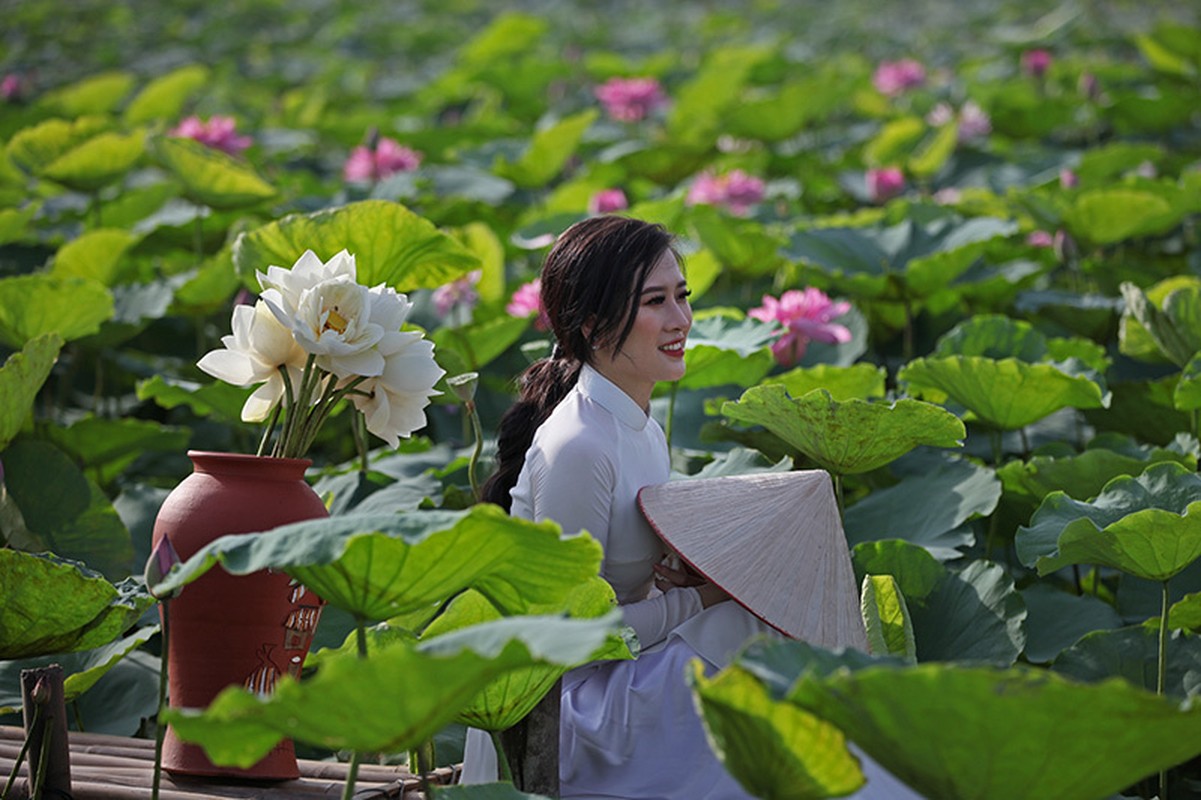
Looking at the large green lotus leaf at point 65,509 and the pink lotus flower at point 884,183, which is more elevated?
the large green lotus leaf at point 65,509

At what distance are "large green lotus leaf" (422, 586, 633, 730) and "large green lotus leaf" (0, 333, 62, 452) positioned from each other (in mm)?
809

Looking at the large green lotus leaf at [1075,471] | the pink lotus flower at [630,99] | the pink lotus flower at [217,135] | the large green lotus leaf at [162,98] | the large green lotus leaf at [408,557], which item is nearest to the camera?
the large green lotus leaf at [408,557]

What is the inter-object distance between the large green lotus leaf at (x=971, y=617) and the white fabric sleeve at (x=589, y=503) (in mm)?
439

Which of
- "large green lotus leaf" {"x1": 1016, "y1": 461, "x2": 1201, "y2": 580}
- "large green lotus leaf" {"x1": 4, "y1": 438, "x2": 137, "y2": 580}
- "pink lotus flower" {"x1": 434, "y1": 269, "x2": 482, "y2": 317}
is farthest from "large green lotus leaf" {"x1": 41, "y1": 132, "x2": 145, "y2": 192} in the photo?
"large green lotus leaf" {"x1": 1016, "y1": 461, "x2": 1201, "y2": 580}

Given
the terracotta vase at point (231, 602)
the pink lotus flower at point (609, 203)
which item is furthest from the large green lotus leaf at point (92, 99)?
the terracotta vase at point (231, 602)

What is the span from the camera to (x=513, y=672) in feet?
4.67

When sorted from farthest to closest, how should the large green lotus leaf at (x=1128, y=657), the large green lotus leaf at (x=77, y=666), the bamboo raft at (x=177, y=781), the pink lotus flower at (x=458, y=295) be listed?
the pink lotus flower at (x=458, y=295)
the large green lotus leaf at (x=1128, y=657)
the large green lotus leaf at (x=77, y=666)
the bamboo raft at (x=177, y=781)

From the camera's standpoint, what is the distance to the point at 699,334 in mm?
2402

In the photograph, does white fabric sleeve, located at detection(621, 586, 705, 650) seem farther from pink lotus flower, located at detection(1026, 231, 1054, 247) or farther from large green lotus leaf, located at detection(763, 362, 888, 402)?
pink lotus flower, located at detection(1026, 231, 1054, 247)

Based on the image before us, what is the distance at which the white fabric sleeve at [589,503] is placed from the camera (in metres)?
1.66

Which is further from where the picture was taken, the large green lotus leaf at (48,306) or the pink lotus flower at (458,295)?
the pink lotus flower at (458,295)

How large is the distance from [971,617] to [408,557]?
0.97 m

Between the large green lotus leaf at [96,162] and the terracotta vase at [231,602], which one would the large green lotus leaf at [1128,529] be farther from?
the large green lotus leaf at [96,162]

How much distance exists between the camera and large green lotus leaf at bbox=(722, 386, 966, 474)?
1.81 meters
